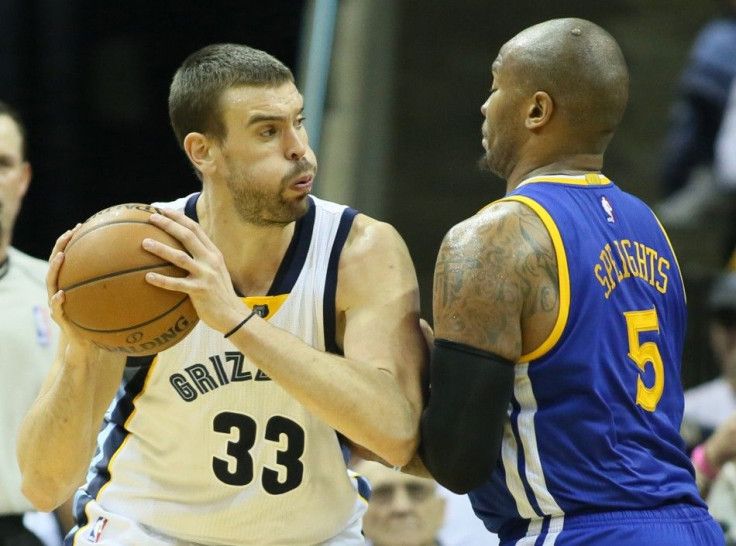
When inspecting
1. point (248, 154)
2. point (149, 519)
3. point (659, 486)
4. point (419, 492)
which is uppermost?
point (248, 154)

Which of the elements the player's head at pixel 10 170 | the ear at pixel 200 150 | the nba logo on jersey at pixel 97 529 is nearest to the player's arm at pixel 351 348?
the ear at pixel 200 150

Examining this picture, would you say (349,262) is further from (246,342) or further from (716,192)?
(716,192)

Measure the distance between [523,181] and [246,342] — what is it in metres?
1.03

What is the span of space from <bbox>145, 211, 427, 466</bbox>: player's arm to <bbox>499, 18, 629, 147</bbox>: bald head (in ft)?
2.58

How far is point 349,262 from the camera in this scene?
4.73 meters

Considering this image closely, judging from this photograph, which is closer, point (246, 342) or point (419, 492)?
point (246, 342)

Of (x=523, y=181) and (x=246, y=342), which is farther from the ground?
(x=523, y=181)

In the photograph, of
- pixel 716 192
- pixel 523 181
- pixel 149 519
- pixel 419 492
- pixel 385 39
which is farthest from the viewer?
pixel 385 39

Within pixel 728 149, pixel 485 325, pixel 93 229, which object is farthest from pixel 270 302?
pixel 728 149

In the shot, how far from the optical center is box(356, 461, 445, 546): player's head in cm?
688

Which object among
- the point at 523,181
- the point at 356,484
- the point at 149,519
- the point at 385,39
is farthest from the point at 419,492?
the point at 385,39

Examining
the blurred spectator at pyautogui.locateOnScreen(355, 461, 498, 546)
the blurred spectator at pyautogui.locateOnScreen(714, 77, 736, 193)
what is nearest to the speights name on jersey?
the blurred spectator at pyautogui.locateOnScreen(355, 461, 498, 546)

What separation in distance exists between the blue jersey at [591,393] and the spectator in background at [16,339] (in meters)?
2.81

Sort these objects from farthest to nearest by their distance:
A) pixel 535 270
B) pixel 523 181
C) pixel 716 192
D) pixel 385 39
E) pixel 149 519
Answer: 1. pixel 385 39
2. pixel 716 192
3. pixel 149 519
4. pixel 523 181
5. pixel 535 270
